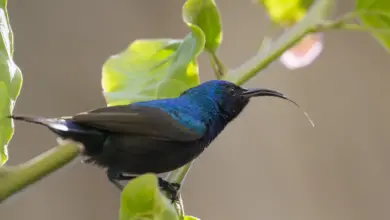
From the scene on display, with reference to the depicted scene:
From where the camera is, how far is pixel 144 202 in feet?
1.36

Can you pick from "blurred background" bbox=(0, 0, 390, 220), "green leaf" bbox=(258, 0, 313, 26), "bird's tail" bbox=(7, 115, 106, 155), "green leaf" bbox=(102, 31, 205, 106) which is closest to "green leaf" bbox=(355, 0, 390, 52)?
"green leaf" bbox=(258, 0, 313, 26)

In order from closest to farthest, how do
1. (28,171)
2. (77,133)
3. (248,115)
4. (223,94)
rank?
1. (28,171)
2. (77,133)
3. (223,94)
4. (248,115)

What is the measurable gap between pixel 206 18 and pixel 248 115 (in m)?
0.92

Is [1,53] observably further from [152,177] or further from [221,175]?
[221,175]

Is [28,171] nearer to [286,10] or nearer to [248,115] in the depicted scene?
[286,10]

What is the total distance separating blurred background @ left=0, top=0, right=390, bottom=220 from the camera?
142 cm

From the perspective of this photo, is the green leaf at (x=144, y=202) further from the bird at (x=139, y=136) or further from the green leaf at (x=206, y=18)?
the green leaf at (x=206, y=18)

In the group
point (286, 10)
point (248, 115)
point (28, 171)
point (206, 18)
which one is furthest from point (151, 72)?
point (248, 115)

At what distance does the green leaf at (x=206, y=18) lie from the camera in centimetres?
65

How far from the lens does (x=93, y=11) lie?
1.50 metres

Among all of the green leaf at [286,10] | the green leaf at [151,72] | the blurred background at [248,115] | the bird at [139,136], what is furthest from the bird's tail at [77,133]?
the blurred background at [248,115]

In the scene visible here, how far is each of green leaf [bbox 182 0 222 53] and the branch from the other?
29 centimetres

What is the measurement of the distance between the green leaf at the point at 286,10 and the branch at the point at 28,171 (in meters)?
0.42

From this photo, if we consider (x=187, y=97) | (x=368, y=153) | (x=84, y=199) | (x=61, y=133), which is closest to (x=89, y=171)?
(x=84, y=199)
